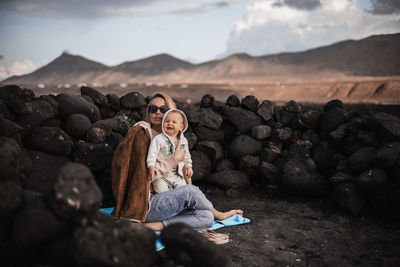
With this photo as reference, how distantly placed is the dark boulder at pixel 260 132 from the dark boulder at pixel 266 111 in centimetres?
31

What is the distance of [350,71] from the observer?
51.4m

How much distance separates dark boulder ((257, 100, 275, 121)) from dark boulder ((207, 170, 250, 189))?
4.08ft

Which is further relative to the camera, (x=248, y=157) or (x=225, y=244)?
(x=248, y=157)

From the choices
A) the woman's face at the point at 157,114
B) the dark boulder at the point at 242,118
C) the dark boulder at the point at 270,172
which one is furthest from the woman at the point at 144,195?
the dark boulder at the point at 242,118

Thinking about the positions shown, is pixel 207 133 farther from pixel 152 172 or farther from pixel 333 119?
pixel 152 172

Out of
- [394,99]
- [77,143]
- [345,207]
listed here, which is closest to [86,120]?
[77,143]

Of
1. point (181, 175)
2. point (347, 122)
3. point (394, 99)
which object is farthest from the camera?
point (394, 99)

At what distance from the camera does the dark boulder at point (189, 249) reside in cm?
Result: 259

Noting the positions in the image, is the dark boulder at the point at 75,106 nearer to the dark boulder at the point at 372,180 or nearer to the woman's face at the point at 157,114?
the woman's face at the point at 157,114

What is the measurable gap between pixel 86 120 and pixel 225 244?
8.96ft

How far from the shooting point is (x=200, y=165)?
625 cm

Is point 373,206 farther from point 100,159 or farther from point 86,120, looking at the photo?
point 86,120

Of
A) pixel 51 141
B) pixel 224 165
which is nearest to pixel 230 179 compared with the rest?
pixel 224 165

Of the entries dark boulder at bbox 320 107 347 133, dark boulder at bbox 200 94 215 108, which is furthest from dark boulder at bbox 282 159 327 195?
dark boulder at bbox 200 94 215 108
